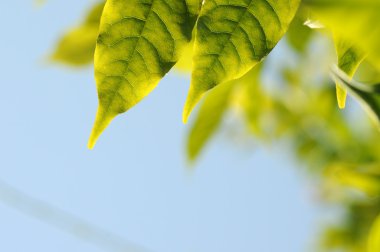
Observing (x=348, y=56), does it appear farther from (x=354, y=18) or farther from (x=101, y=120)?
(x=101, y=120)

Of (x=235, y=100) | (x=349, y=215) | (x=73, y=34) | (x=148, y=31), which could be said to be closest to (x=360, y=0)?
(x=148, y=31)

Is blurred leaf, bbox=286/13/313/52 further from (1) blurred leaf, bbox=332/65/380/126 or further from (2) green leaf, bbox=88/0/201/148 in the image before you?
(2) green leaf, bbox=88/0/201/148

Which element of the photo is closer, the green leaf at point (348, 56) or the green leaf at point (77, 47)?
the green leaf at point (348, 56)

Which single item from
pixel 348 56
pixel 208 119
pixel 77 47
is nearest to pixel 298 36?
pixel 208 119

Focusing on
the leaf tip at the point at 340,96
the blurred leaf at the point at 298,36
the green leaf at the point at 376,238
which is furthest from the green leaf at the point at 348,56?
the blurred leaf at the point at 298,36

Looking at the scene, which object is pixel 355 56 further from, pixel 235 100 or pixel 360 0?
pixel 235 100

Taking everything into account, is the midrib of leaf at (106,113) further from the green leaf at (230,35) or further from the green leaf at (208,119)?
the green leaf at (208,119)

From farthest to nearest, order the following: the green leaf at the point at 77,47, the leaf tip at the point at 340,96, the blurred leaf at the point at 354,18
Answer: the green leaf at the point at 77,47 → the leaf tip at the point at 340,96 → the blurred leaf at the point at 354,18
